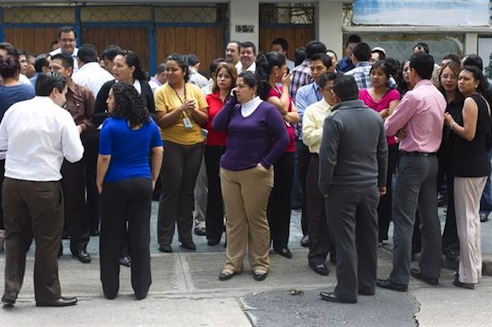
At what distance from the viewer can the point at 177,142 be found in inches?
308

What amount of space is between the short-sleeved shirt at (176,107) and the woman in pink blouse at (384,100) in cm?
167

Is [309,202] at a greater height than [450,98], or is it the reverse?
[450,98]

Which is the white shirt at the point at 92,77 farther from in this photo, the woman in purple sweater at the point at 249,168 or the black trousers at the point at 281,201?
the black trousers at the point at 281,201

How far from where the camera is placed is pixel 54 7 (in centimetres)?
1346

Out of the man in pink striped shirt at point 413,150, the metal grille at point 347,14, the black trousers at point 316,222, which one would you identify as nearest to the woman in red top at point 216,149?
the black trousers at point 316,222

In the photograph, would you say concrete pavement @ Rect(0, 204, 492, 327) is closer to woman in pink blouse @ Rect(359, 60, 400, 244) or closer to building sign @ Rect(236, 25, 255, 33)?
woman in pink blouse @ Rect(359, 60, 400, 244)

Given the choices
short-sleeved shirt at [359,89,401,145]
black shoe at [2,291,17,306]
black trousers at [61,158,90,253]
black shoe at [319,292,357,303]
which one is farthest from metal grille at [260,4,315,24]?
black shoe at [2,291,17,306]

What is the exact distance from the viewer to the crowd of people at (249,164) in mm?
6270

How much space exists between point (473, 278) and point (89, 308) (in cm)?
335

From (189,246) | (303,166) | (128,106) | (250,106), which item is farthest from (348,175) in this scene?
(189,246)

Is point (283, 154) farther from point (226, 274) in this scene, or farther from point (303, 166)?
point (226, 274)

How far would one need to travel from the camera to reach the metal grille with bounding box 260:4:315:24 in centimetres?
→ 1398

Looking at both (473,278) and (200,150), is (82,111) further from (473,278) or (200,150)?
(473,278)

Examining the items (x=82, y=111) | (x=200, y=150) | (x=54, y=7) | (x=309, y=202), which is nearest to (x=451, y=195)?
(x=309, y=202)
